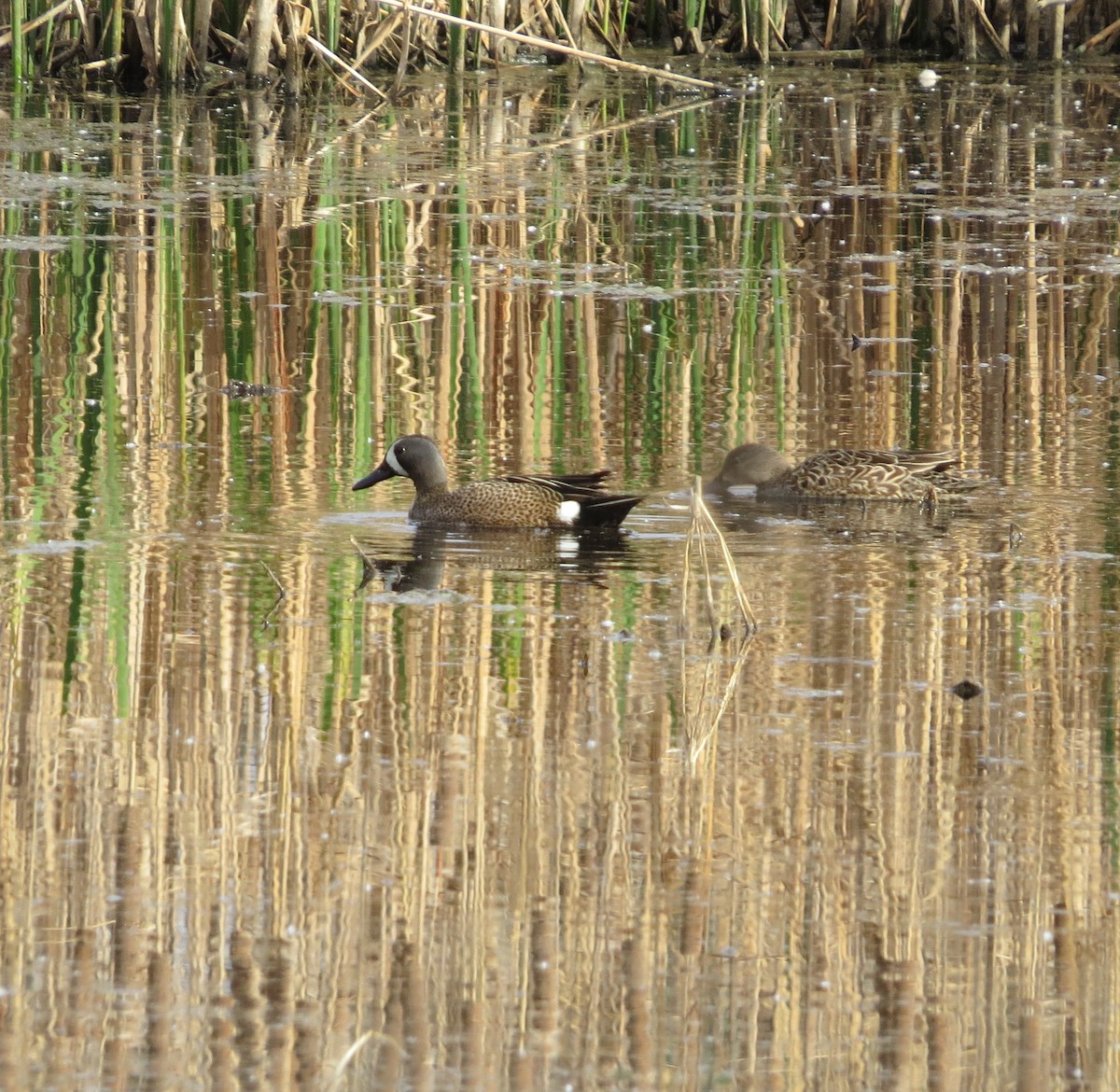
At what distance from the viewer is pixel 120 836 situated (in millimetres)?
4445

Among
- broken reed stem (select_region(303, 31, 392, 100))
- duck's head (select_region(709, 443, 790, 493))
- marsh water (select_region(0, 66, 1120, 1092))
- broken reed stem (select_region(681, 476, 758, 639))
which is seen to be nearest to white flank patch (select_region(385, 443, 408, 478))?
marsh water (select_region(0, 66, 1120, 1092))

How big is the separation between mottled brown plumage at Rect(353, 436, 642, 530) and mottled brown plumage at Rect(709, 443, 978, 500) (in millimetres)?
486

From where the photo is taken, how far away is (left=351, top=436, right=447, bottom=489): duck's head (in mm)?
7343

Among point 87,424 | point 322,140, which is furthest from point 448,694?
point 322,140

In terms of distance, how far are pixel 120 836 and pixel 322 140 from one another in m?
11.5

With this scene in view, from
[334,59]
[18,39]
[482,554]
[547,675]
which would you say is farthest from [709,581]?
[18,39]

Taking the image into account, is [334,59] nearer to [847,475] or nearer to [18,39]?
[18,39]

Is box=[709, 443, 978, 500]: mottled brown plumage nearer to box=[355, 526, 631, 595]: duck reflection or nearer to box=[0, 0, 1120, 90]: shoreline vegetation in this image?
box=[355, 526, 631, 595]: duck reflection

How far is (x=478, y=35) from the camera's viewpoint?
18.5 m

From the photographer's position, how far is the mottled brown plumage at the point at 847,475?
7496 millimetres

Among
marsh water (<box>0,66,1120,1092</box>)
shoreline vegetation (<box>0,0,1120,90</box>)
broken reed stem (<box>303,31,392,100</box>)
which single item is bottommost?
marsh water (<box>0,66,1120,1092</box>)

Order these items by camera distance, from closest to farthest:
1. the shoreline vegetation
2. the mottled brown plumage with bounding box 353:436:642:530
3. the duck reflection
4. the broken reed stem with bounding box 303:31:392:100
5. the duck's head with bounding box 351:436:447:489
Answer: the duck reflection < the mottled brown plumage with bounding box 353:436:642:530 < the duck's head with bounding box 351:436:447:489 < the broken reed stem with bounding box 303:31:392:100 < the shoreline vegetation

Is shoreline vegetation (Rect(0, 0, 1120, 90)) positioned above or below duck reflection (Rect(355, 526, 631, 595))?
above

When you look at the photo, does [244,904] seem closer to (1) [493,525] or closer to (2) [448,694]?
(2) [448,694]
